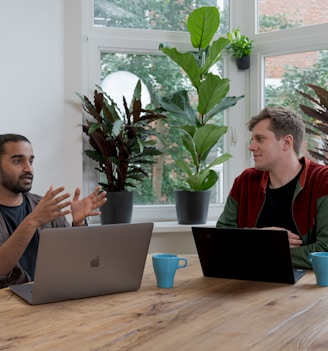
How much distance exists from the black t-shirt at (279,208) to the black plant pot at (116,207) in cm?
114

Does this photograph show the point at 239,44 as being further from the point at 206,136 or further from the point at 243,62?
the point at 206,136

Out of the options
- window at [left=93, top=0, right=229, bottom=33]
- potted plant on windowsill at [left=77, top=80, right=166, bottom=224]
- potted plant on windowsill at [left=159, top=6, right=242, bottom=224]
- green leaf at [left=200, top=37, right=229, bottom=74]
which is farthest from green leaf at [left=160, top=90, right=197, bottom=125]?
window at [left=93, top=0, right=229, bottom=33]

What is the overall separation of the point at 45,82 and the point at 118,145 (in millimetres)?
604

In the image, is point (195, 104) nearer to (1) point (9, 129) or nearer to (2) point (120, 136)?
(2) point (120, 136)

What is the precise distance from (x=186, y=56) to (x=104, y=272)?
221cm

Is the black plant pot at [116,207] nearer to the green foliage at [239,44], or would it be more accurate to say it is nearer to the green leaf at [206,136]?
the green leaf at [206,136]

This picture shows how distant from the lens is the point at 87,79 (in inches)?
145

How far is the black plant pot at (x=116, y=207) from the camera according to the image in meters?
3.35

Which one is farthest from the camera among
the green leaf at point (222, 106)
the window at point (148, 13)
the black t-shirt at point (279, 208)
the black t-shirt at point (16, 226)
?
the window at point (148, 13)

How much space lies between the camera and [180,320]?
4.36ft

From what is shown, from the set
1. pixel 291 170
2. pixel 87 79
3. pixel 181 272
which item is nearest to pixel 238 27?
pixel 87 79

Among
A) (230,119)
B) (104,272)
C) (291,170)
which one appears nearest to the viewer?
(104,272)

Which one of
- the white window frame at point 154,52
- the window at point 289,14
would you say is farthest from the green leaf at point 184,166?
the window at point 289,14

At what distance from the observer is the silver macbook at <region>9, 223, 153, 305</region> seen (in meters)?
1.45
